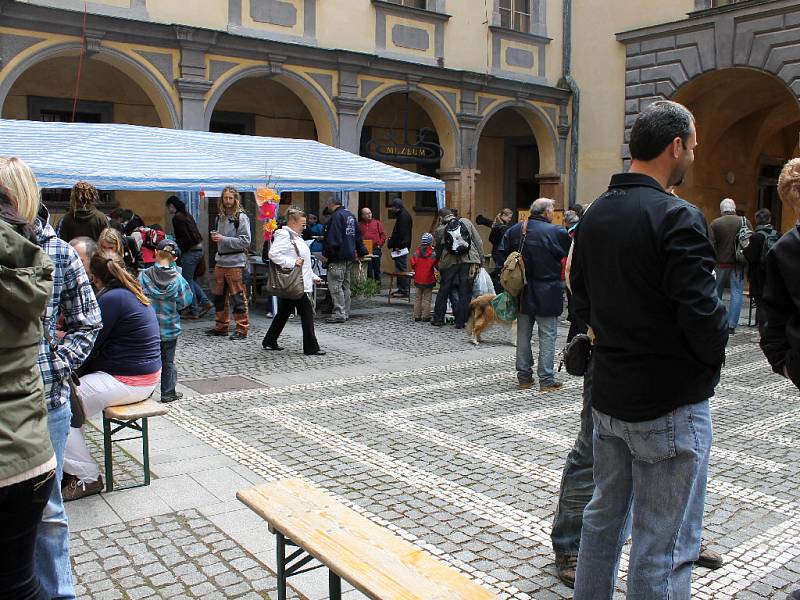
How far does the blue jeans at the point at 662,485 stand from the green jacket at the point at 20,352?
65.6 inches

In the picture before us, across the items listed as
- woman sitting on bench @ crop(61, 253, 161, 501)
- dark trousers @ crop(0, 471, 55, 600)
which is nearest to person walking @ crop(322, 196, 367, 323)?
woman sitting on bench @ crop(61, 253, 161, 501)

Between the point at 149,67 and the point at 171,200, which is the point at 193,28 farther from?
the point at 171,200

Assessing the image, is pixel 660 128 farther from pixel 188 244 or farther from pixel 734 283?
pixel 188 244

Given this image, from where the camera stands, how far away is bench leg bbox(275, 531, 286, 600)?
3168 millimetres

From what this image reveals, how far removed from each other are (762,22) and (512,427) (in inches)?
492

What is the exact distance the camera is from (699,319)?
233 centimetres

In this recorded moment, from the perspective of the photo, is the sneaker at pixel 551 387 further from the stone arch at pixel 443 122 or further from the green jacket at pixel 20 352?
the stone arch at pixel 443 122

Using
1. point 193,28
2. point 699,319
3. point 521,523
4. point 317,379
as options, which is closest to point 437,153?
point 193,28

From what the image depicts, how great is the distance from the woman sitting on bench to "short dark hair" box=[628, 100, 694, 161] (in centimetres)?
332

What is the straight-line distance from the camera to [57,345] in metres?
3.22

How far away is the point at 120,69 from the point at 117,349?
9601 mm

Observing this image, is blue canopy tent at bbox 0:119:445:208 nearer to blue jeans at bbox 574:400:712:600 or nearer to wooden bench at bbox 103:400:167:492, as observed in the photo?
wooden bench at bbox 103:400:167:492

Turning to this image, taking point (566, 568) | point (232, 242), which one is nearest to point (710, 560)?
point (566, 568)

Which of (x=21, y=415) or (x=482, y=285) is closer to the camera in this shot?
(x=21, y=415)
